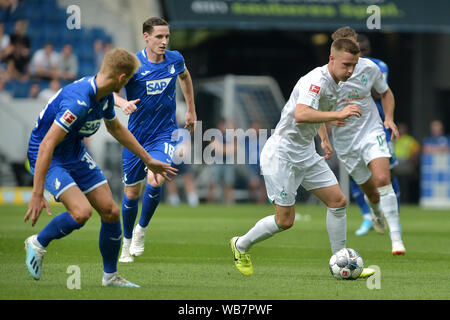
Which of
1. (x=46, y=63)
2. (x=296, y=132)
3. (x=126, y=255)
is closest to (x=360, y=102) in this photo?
(x=296, y=132)

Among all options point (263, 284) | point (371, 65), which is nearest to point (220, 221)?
point (371, 65)

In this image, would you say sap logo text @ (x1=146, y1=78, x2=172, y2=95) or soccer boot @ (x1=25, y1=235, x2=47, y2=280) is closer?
soccer boot @ (x1=25, y1=235, x2=47, y2=280)

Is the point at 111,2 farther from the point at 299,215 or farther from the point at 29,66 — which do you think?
the point at 299,215

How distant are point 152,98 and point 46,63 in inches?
531

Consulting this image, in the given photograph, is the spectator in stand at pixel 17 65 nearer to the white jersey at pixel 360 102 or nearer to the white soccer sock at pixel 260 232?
the white jersey at pixel 360 102

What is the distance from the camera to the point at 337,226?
7969mm

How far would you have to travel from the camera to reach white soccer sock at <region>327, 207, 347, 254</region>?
7.95m

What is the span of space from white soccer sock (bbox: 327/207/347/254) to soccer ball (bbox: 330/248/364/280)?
45 centimetres

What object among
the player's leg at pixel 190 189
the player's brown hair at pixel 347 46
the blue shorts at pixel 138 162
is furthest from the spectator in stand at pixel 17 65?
the player's brown hair at pixel 347 46

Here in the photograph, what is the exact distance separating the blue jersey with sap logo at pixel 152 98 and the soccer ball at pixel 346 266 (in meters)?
2.80

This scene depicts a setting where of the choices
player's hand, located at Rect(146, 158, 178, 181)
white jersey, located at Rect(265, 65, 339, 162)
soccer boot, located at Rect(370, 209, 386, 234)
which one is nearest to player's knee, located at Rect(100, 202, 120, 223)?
player's hand, located at Rect(146, 158, 178, 181)

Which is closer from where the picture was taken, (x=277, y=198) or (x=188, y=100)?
(x=277, y=198)

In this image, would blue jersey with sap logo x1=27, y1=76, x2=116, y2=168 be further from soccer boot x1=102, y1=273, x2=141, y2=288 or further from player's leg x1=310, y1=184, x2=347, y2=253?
player's leg x1=310, y1=184, x2=347, y2=253

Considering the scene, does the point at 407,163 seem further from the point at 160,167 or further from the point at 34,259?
the point at 34,259
